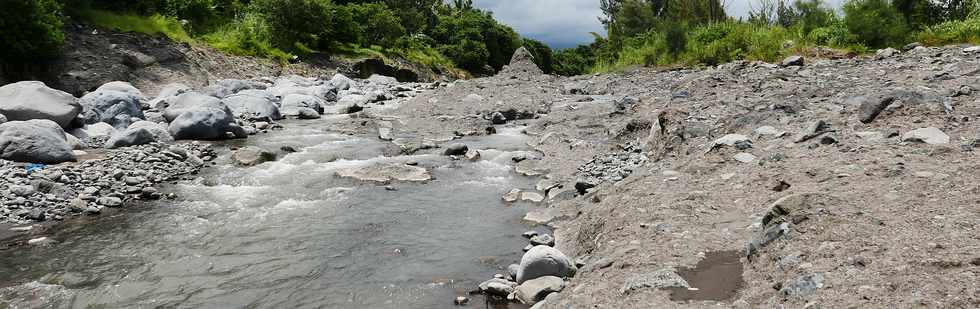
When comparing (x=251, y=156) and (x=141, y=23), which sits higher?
(x=141, y=23)

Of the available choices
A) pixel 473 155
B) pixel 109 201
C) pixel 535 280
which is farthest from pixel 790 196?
pixel 109 201

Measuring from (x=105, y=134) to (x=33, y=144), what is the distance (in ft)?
12.1

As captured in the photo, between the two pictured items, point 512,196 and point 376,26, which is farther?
point 376,26

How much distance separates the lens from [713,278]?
528 centimetres

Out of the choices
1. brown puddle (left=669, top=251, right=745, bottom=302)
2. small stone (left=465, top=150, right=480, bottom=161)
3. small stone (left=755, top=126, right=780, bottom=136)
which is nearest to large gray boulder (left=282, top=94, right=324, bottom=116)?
small stone (left=465, top=150, right=480, bottom=161)

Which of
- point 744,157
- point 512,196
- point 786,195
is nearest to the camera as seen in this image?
point 786,195

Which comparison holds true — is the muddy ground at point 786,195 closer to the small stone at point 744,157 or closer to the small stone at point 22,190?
the small stone at point 744,157

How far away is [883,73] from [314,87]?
22.3 metres

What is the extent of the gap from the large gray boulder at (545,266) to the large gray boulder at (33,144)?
1078 centimetres

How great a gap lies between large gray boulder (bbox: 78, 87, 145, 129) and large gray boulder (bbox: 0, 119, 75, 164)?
380cm

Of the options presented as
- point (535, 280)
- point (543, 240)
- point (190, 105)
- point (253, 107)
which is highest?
point (190, 105)

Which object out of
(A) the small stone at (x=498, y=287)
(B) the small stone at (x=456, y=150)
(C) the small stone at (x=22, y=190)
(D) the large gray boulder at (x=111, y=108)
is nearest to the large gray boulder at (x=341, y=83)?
(D) the large gray boulder at (x=111, y=108)

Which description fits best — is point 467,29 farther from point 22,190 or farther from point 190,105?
point 22,190

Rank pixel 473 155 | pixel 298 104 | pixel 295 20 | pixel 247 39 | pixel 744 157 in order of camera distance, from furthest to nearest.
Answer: pixel 295 20
pixel 247 39
pixel 298 104
pixel 473 155
pixel 744 157
